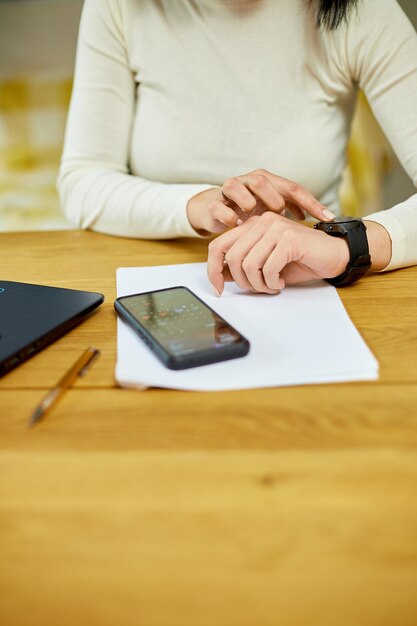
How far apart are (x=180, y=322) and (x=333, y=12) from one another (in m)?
0.63

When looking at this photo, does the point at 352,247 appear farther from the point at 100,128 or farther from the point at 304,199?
the point at 100,128

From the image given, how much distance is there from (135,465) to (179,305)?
0.23m

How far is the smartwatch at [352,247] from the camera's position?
0.71m

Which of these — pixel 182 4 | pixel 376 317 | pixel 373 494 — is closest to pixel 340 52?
pixel 182 4

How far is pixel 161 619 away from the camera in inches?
15.6

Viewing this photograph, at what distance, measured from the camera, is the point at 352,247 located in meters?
0.71

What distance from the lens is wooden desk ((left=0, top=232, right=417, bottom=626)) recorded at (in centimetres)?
39

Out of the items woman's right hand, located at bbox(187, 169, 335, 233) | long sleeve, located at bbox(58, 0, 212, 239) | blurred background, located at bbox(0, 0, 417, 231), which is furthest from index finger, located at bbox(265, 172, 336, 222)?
blurred background, located at bbox(0, 0, 417, 231)

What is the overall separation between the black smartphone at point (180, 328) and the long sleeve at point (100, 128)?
0.34 metres

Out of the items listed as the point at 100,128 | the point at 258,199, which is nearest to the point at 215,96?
the point at 100,128

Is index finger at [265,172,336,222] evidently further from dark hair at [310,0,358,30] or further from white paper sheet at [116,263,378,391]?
dark hair at [310,0,358,30]

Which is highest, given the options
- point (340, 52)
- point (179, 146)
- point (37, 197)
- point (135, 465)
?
point (340, 52)

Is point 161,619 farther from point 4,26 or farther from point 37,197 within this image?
point 4,26

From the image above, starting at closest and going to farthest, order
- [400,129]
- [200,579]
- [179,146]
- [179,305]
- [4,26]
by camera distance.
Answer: [200,579], [179,305], [400,129], [179,146], [4,26]
